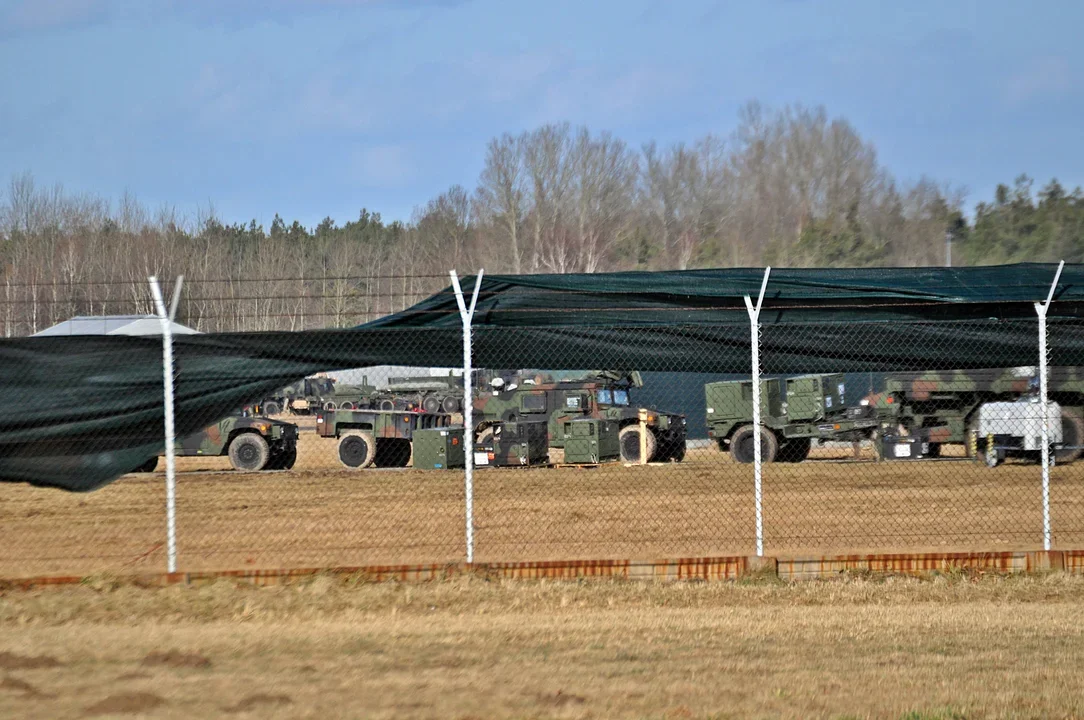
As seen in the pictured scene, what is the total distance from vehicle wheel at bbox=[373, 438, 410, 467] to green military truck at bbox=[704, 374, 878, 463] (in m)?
5.82

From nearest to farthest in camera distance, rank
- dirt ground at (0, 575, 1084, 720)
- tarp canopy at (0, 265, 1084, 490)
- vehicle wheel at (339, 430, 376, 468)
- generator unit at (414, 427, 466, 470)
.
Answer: dirt ground at (0, 575, 1084, 720) < tarp canopy at (0, 265, 1084, 490) < generator unit at (414, 427, 466, 470) < vehicle wheel at (339, 430, 376, 468)

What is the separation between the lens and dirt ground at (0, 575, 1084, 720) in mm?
4941

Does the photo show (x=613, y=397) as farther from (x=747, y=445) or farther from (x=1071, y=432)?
(x=1071, y=432)

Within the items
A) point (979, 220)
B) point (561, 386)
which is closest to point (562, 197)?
point (979, 220)

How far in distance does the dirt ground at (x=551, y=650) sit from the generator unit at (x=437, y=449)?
33.6 ft

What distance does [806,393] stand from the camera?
19.9m

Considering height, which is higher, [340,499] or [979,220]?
[979,220]

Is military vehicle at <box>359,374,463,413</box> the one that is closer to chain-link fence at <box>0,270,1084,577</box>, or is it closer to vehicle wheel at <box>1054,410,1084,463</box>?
chain-link fence at <box>0,270,1084,577</box>

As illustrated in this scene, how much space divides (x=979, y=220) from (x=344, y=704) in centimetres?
3922

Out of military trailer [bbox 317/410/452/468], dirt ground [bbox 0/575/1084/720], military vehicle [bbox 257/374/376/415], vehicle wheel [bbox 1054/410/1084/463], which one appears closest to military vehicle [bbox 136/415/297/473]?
military trailer [bbox 317/410/452/468]

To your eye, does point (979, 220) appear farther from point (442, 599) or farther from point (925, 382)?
point (442, 599)

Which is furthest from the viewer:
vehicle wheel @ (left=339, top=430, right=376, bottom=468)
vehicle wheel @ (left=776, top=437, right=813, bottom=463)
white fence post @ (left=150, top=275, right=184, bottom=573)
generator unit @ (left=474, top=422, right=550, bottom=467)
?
vehicle wheel @ (left=776, top=437, right=813, bottom=463)

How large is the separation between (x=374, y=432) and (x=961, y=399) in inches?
409

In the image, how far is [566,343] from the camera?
893 centimetres
